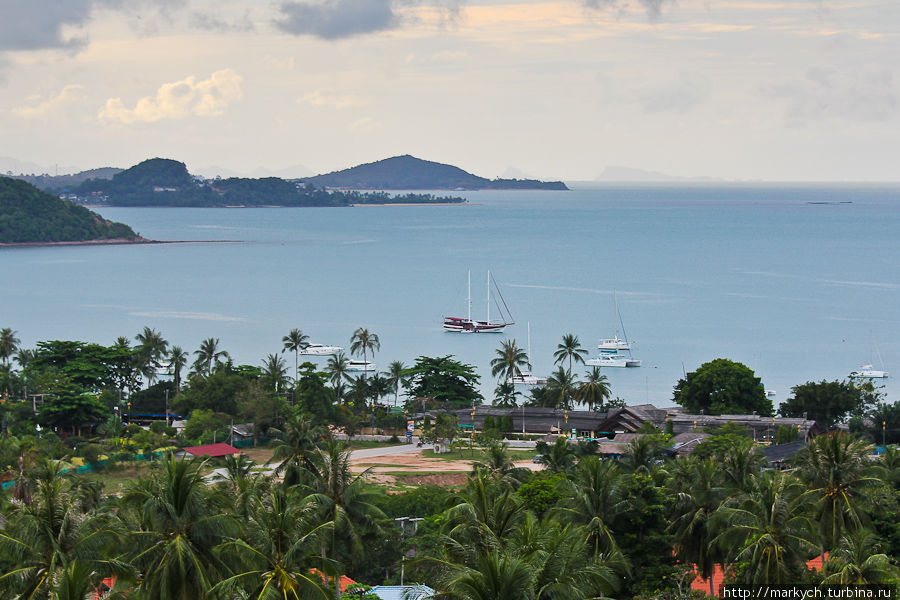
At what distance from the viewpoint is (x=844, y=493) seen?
28.3 metres

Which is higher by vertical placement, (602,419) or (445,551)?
(445,551)

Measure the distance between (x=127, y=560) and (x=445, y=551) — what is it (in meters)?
6.41

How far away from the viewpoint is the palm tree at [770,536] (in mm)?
24516

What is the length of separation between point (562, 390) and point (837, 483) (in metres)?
40.4

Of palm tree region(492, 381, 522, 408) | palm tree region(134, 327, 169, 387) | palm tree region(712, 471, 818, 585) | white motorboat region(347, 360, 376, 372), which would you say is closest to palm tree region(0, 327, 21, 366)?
palm tree region(134, 327, 169, 387)

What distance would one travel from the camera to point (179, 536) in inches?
837

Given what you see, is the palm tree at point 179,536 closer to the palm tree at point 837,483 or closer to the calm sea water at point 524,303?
the palm tree at point 837,483

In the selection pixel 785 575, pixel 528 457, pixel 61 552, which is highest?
pixel 61 552

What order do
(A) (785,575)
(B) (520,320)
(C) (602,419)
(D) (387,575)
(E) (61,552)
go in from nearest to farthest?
1. (E) (61,552)
2. (A) (785,575)
3. (D) (387,575)
4. (C) (602,419)
5. (B) (520,320)

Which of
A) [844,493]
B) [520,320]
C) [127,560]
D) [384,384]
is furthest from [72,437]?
[520,320]

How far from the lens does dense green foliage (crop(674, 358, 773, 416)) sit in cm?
6619

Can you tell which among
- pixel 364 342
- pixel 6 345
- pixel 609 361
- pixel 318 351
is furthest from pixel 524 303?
pixel 6 345

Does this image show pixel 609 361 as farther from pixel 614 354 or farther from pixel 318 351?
pixel 318 351

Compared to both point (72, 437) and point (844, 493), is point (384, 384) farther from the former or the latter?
point (844, 493)
